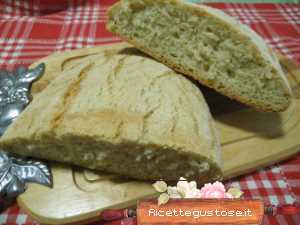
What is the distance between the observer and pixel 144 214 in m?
0.87

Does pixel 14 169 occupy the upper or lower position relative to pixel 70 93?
lower

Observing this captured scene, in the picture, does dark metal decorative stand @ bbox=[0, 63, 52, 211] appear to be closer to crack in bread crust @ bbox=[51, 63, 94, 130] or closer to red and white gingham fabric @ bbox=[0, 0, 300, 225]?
crack in bread crust @ bbox=[51, 63, 94, 130]

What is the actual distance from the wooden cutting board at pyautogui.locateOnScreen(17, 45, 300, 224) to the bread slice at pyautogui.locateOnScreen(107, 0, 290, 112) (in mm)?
102

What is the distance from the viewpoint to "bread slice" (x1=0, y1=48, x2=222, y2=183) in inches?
49.0

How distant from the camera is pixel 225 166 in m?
1.41

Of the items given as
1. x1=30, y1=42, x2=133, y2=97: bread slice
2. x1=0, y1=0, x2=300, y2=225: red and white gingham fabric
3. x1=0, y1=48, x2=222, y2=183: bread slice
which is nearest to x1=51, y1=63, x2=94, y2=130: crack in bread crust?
x1=0, y1=48, x2=222, y2=183: bread slice

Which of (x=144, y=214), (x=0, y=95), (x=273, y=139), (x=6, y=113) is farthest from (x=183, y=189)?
(x=0, y=95)

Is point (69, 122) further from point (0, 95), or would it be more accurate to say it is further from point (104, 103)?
point (0, 95)

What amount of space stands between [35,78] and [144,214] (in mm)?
1159

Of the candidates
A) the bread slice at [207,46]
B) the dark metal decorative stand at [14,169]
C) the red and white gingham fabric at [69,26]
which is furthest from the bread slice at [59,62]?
the red and white gingham fabric at [69,26]

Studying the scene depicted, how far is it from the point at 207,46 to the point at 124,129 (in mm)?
606

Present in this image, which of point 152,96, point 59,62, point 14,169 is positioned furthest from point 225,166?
point 59,62

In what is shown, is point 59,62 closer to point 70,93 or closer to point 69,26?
point 70,93

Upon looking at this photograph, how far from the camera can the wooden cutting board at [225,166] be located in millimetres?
1249
